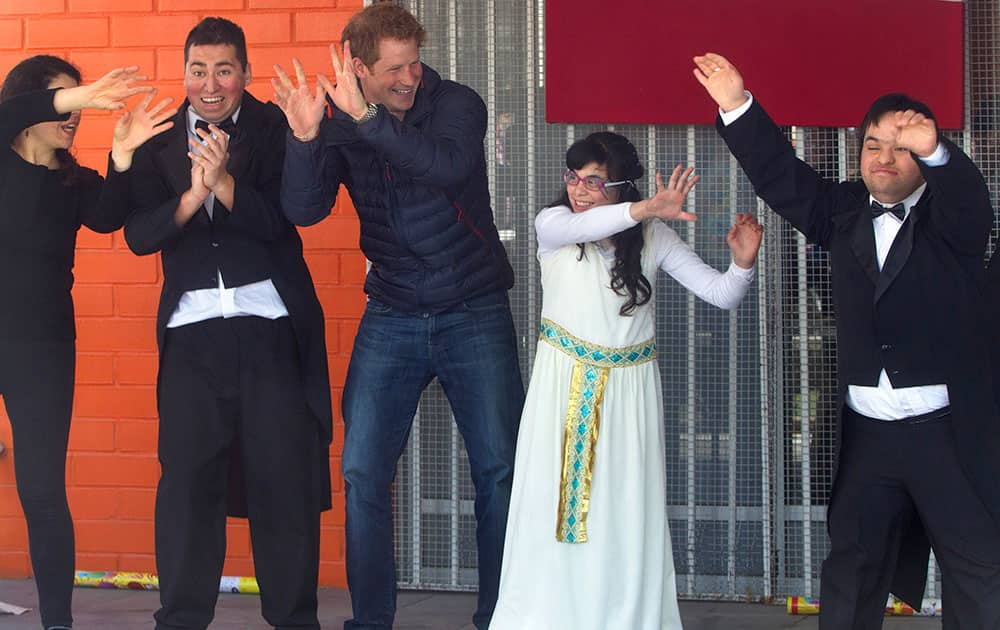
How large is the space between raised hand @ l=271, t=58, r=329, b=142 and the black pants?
3.65 ft

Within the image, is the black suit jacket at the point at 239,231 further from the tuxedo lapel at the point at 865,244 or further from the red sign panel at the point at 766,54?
the tuxedo lapel at the point at 865,244

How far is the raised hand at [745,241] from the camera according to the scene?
397 centimetres

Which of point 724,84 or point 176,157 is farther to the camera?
point 176,157

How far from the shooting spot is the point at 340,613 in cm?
493

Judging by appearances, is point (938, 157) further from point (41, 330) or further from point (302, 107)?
point (41, 330)

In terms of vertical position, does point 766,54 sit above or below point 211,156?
above

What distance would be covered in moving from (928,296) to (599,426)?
1.04 m

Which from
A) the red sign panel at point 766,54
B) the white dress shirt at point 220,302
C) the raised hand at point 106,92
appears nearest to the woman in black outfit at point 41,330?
the raised hand at point 106,92

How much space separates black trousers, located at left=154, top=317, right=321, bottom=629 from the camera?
13.6 ft

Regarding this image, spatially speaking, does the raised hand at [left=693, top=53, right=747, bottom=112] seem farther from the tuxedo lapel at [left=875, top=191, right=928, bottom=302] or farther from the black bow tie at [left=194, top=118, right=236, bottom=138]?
the black bow tie at [left=194, top=118, right=236, bottom=138]

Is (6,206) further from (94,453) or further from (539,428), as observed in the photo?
Answer: (539,428)

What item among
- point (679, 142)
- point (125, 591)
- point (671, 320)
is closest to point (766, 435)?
point (671, 320)

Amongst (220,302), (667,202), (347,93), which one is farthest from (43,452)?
(667,202)

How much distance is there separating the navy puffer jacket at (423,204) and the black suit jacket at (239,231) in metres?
0.16
